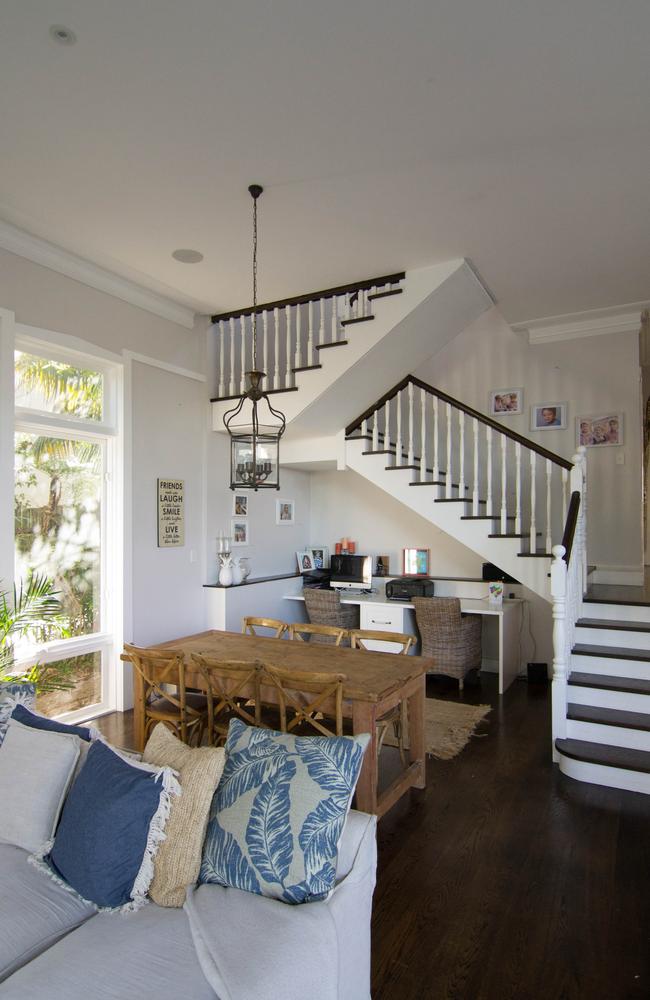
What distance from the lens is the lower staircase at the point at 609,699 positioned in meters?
3.40

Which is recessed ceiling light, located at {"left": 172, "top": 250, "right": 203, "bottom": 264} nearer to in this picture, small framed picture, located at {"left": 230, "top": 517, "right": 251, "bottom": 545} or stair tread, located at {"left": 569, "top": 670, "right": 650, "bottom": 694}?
small framed picture, located at {"left": 230, "top": 517, "right": 251, "bottom": 545}

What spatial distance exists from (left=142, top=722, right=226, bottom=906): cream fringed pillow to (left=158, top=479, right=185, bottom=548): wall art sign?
333cm

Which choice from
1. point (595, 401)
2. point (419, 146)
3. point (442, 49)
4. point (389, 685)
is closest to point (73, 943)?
point (389, 685)

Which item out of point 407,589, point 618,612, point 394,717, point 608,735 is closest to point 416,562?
point 407,589

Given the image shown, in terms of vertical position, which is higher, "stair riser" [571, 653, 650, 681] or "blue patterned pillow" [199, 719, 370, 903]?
"blue patterned pillow" [199, 719, 370, 903]

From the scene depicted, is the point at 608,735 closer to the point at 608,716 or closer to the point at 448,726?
the point at 608,716

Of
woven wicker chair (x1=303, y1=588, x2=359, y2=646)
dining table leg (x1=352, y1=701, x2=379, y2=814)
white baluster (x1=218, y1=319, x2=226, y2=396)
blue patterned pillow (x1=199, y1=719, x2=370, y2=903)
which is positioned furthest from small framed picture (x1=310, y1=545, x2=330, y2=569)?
blue patterned pillow (x1=199, y1=719, x2=370, y2=903)

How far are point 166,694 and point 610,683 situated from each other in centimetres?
274

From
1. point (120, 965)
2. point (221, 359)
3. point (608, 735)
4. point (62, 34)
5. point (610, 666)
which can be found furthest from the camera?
point (221, 359)

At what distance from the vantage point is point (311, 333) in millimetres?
5152

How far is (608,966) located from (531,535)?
3.38 m

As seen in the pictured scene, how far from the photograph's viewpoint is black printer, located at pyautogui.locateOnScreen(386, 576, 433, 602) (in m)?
5.86

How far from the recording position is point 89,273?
4422mm

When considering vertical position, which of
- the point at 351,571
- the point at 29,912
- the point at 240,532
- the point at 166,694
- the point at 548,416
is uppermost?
the point at 548,416
